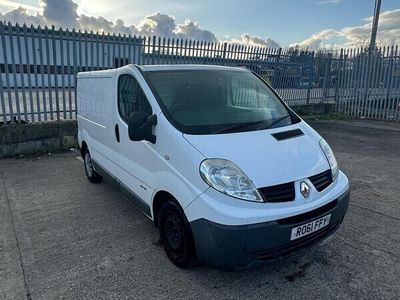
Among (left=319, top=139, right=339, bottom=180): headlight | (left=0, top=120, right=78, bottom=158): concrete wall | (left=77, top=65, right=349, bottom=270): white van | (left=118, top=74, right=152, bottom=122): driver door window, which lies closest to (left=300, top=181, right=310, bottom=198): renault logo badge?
(left=77, top=65, right=349, bottom=270): white van

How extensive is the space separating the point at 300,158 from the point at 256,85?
1411 mm

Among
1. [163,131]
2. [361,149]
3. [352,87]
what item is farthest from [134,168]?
[352,87]

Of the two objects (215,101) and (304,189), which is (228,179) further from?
(215,101)

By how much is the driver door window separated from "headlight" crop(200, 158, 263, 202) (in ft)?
3.10

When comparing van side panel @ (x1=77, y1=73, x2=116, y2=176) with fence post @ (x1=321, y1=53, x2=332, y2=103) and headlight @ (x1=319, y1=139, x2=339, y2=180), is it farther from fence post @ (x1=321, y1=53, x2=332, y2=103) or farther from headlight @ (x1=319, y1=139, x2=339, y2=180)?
fence post @ (x1=321, y1=53, x2=332, y2=103)

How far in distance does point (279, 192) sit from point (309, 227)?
401mm

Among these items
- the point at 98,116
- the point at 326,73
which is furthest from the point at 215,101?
the point at 326,73

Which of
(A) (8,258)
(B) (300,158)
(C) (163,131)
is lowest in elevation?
(A) (8,258)

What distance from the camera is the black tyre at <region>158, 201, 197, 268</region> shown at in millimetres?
2607

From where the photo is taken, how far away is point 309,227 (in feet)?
8.13

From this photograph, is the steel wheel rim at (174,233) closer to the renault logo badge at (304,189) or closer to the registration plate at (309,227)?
the registration plate at (309,227)

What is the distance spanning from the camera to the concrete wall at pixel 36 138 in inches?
259

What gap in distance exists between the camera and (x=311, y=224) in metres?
2.48

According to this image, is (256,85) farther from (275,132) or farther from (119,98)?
(119,98)
